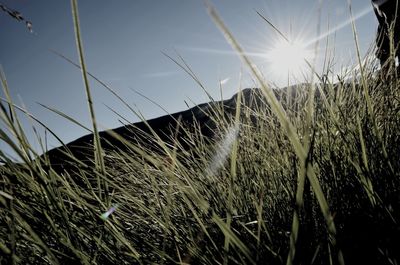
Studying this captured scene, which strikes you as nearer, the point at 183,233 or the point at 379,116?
the point at 183,233

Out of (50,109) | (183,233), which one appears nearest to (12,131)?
(50,109)

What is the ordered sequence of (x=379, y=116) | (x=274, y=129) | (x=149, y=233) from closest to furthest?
(x=149, y=233) < (x=379, y=116) < (x=274, y=129)

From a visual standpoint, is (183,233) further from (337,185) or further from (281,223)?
(337,185)

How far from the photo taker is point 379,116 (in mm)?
879

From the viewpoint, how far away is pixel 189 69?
80 centimetres

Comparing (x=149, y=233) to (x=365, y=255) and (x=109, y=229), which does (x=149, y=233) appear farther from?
(x=365, y=255)

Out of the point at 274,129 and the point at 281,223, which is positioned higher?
the point at 274,129

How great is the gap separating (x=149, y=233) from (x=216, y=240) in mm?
195

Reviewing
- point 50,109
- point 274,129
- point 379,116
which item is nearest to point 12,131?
point 50,109

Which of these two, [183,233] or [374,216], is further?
[183,233]

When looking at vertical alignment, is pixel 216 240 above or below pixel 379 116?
below

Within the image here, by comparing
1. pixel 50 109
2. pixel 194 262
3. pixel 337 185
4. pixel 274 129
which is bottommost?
pixel 194 262

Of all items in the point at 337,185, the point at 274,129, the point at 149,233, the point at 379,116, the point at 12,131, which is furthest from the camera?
the point at 274,129

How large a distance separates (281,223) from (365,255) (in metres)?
0.15
